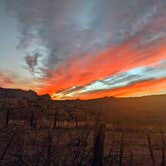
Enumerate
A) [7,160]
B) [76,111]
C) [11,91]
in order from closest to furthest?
Answer: [7,160] → [76,111] → [11,91]

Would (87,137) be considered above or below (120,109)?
below

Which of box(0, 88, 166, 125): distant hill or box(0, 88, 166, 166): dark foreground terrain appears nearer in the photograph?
box(0, 88, 166, 166): dark foreground terrain

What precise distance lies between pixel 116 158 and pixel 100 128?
6.94 metres

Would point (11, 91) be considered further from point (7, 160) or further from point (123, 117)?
point (7, 160)

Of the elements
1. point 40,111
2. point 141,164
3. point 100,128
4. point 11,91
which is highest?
point 11,91

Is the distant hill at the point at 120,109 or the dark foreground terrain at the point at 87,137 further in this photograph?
the distant hill at the point at 120,109

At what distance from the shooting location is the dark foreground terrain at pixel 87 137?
1109cm

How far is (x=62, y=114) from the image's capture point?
5138cm

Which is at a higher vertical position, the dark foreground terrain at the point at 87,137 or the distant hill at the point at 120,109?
the distant hill at the point at 120,109

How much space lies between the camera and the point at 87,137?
11219mm

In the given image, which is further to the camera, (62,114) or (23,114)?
(62,114)

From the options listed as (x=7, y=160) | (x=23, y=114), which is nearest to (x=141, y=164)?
(x=7, y=160)

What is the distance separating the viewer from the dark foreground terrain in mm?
11086

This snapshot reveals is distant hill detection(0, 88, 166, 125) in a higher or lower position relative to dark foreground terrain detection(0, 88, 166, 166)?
higher
